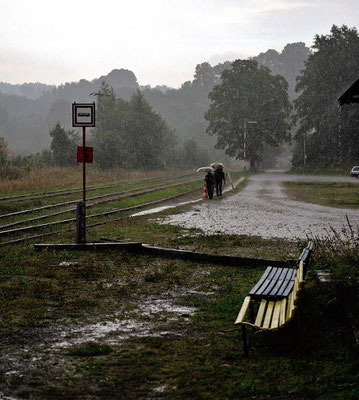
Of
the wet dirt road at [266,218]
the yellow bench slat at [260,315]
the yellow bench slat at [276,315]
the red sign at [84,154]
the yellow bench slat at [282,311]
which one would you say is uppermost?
the red sign at [84,154]

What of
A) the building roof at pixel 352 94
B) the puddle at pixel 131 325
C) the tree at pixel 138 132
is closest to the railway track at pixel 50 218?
the puddle at pixel 131 325

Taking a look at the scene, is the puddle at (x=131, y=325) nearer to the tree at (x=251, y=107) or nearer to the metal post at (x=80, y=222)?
the metal post at (x=80, y=222)

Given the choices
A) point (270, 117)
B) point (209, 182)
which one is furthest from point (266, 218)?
point (270, 117)

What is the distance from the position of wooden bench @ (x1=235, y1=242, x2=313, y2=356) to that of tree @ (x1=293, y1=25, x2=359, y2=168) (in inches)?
2792

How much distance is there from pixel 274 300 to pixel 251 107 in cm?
7986

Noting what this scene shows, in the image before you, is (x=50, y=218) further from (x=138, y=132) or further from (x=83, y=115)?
(x=138, y=132)

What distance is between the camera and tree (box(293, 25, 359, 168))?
76.6 metres

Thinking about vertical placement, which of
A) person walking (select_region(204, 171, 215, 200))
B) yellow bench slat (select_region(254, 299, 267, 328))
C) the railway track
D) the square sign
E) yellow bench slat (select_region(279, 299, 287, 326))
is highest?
the square sign

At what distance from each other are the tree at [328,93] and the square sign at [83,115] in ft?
218

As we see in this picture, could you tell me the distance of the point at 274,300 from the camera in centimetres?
610

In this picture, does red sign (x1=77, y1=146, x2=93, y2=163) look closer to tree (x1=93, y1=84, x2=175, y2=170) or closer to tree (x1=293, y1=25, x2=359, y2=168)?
tree (x1=93, y1=84, x2=175, y2=170)

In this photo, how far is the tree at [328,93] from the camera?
251 feet

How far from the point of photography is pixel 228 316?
690 centimetres

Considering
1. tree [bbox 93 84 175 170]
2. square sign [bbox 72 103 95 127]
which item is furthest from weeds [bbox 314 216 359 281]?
tree [bbox 93 84 175 170]
